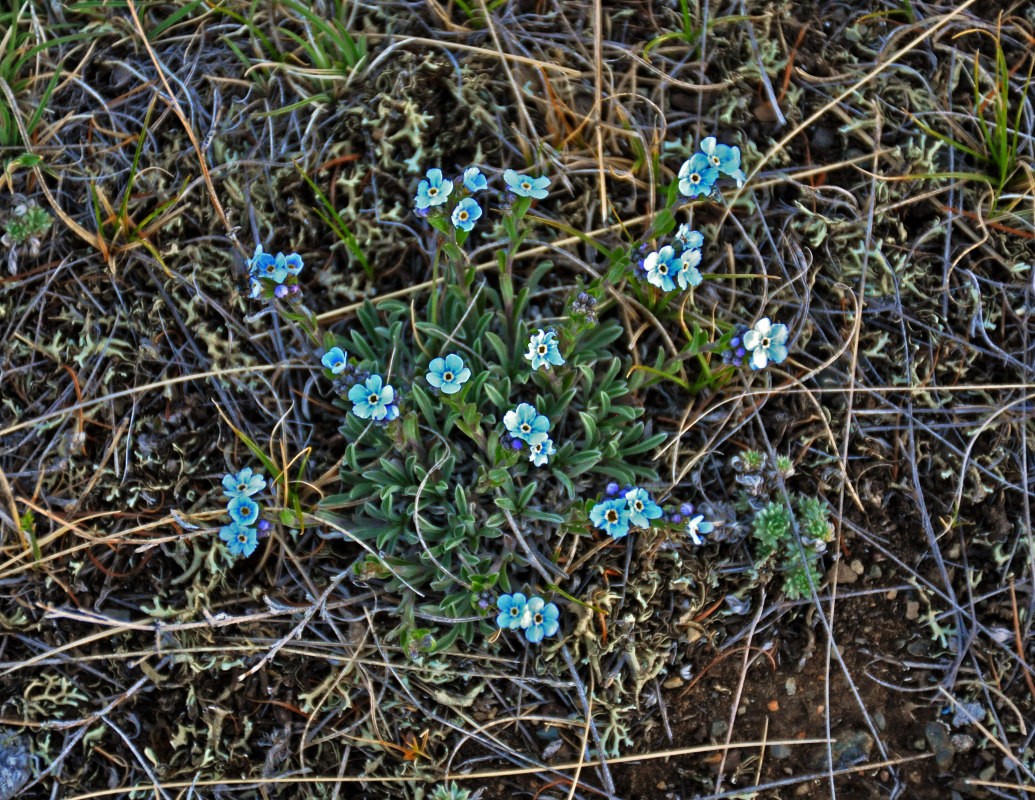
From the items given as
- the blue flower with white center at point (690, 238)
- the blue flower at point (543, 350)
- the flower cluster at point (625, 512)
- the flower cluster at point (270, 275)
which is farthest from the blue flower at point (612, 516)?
the flower cluster at point (270, 275)

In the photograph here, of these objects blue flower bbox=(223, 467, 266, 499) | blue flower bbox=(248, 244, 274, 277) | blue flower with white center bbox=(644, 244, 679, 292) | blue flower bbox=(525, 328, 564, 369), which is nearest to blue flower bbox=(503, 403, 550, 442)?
blue flower bbox=(525, 328, 564, 369)


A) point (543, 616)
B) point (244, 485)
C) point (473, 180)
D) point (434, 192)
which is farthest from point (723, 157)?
point (244, 485)

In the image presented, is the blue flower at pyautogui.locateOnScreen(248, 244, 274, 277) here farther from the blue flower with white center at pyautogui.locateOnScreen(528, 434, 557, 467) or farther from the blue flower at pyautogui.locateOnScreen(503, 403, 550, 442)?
the blue flower with white center at pyautogui.locateOnScreen(528, 434, 557, 467)

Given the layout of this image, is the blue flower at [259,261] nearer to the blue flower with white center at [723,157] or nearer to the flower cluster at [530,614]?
the flower cluster at [530,614]

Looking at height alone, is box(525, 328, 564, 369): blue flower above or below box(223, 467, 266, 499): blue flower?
above

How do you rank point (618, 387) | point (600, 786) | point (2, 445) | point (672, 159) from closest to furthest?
point (600, 786), point (618, 387), point (2, 445), point (672, 159)

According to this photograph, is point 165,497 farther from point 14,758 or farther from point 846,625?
point 846,625

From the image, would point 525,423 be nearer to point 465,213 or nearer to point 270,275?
point 465,213

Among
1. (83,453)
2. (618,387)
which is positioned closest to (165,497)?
(83,453)
